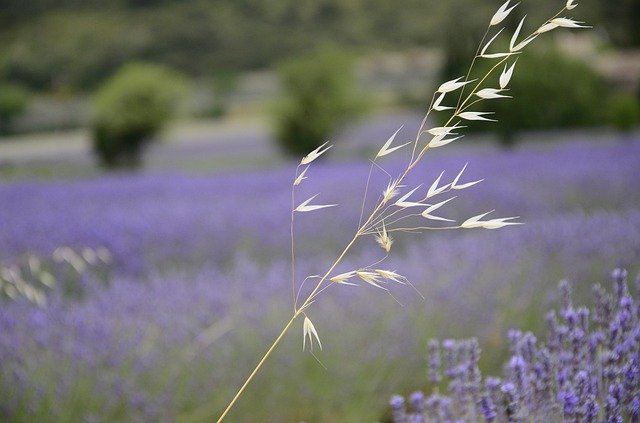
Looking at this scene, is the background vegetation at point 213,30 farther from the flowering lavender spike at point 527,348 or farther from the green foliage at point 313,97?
the flowering lavender spike at point 527,348

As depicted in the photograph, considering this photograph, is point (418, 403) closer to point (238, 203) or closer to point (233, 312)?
point (233, 312)

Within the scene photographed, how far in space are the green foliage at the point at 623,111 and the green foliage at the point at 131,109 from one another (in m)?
2.41

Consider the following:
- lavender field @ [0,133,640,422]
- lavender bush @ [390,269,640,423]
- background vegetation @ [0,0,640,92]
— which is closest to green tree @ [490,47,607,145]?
background vegetation @ [0,0,640,92]

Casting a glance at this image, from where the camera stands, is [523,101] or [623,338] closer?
[623,338]

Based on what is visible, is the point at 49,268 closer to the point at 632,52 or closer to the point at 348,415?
the point at 348,415

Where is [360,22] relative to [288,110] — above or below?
above

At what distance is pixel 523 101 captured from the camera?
17.1 ft

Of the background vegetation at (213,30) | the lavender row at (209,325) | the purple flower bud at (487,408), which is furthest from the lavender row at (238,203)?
the purple flower bud at (487,408)

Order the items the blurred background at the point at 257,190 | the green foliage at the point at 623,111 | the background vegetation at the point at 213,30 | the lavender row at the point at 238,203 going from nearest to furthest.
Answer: the blurred background at the point at 257,190 < the lavender row at the point at 238,203 < the background vegetation at the point at 213,30 < the green foliage at the point at 623,111

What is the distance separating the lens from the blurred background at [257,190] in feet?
5.84

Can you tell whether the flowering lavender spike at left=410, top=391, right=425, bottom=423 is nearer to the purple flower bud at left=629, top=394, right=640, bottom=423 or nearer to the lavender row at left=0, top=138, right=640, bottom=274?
the purple flower bud at left=629, top=394, right=640, bottom=423

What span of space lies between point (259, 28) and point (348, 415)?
3103 mm

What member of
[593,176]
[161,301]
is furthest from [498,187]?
Result: [161,301]

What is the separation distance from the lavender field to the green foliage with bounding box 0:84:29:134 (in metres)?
0.72
